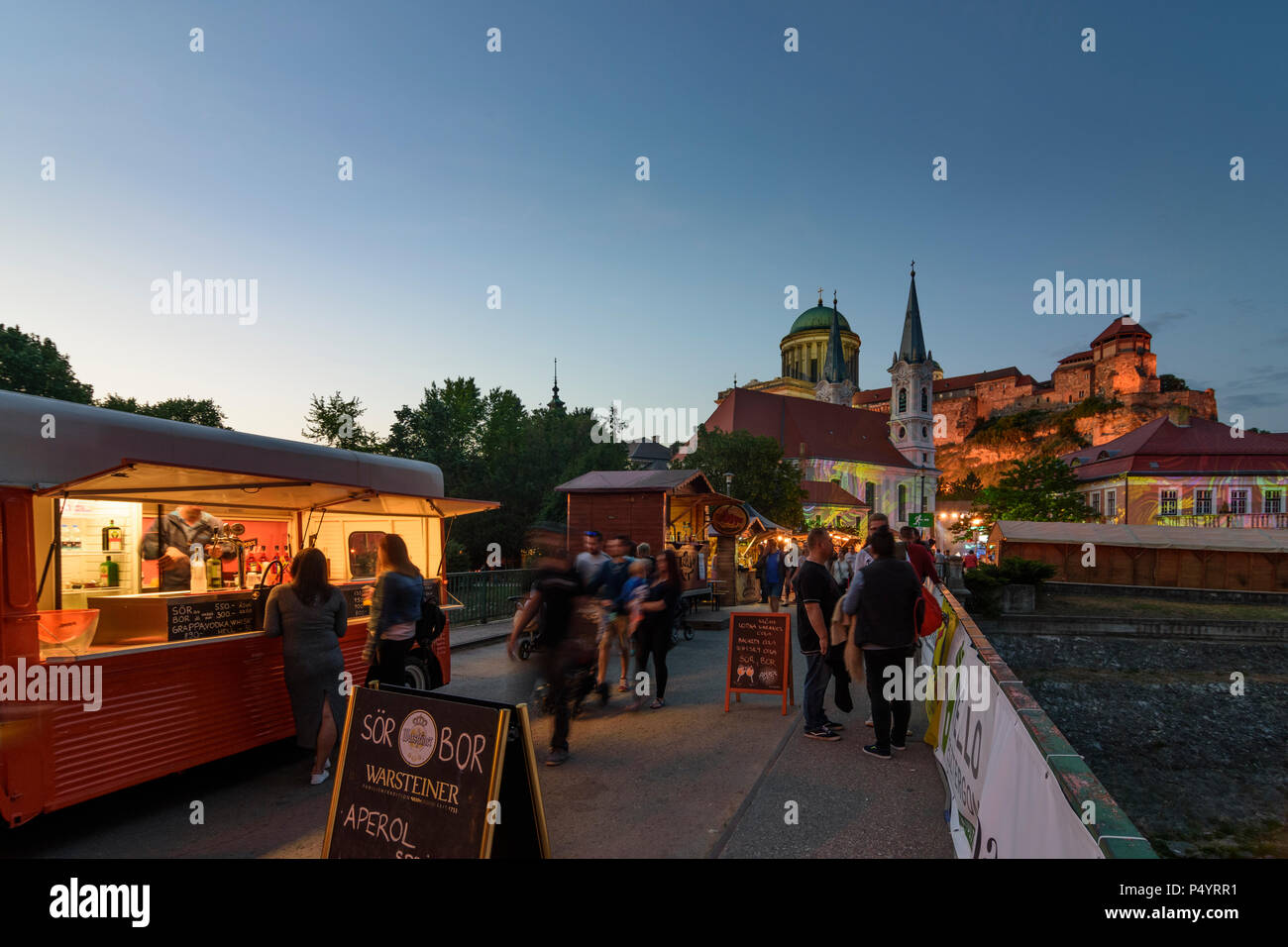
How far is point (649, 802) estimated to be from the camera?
518cm

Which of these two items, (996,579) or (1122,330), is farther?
(1122,330)

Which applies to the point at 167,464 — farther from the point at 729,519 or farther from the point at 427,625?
the point at 729,519

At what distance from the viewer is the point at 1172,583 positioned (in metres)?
30.8

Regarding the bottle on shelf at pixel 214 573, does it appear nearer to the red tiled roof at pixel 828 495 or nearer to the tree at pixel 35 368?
the tree at pixel 35 368

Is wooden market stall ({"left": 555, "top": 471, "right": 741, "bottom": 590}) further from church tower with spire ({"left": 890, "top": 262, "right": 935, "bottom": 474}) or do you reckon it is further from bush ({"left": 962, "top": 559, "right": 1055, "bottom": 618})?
church tower with spire ({"left": 890, "top": 262, "right": 935, "bottom": 474})

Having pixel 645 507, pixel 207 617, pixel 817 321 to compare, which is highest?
pixel 817 321

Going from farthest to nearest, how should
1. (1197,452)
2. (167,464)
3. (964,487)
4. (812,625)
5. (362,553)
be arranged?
(964,487) < (1197,452) < (362,553) < (812,625) < (167,464)

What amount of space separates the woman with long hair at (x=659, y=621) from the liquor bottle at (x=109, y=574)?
218 inches

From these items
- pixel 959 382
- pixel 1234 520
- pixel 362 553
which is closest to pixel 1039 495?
pixel 1234 520

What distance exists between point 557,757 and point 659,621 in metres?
2.55

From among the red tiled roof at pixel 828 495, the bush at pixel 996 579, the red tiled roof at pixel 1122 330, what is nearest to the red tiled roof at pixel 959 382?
the red tiled roof at pixel 1122 330

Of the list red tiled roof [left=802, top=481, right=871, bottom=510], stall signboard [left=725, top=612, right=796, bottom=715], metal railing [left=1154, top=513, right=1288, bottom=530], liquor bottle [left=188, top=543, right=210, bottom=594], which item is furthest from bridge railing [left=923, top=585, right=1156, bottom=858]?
red tiled roof [left=802, top=481, right=871, bottom=510]

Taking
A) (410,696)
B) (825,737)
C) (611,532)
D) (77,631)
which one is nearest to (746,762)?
(825,737)

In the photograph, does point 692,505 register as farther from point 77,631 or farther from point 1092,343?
point 1092,343
